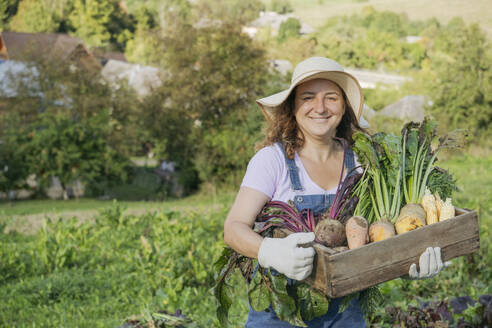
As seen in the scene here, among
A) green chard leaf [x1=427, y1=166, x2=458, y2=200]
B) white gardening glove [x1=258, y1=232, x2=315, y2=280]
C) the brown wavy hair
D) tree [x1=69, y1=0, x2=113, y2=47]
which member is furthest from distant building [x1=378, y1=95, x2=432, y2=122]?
tree [x1=69, y1=0, x2=113, y2=47]

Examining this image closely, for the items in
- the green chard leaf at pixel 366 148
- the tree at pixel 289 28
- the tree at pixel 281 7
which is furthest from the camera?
the tree at pixel 281 7

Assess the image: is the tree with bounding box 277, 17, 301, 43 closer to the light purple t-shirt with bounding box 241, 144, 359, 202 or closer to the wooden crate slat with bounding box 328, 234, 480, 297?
the light purple t-shirt with bounding box 241, 144, 359, 202

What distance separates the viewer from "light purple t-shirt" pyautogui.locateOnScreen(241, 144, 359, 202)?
2.16m

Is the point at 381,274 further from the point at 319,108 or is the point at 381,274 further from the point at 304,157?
the point at 319,108

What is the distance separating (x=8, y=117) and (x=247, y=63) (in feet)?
24.2

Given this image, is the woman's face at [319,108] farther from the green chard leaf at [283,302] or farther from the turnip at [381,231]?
the green chard leaf at [283,302]

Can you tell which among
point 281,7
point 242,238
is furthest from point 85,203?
point 281,7

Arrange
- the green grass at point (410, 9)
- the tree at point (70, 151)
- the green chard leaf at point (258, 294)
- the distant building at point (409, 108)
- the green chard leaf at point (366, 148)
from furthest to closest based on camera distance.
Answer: the green grass at point (410, 9) < the distant building at point (409, 108) < the tree at point (70, 151) < the green chard leaf at point (366, 148) < the green chard leaf at point (258, 294)

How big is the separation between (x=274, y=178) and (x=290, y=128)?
0.31 meters

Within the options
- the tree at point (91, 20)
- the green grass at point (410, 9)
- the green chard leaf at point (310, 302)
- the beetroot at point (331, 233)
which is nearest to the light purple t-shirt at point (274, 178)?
the beetroot at point (331, 233)

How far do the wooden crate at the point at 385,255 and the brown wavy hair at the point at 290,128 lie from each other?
0.47 metres

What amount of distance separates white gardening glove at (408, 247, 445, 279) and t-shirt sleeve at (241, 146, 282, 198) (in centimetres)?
64

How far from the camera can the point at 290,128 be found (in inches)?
94.3

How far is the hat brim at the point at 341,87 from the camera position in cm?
225
